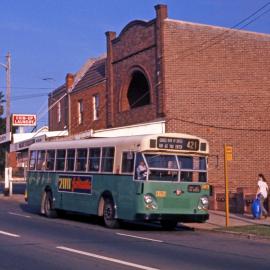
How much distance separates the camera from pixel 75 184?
22.1 meters

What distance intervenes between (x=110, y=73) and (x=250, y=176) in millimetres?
9006

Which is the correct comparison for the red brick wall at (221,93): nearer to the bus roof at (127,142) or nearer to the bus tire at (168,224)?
the bus roof at (127,142)

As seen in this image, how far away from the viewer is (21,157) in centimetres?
4247

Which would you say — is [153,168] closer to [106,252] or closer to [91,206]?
[91,206]

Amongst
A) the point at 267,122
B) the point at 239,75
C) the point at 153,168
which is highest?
the point at 239,75

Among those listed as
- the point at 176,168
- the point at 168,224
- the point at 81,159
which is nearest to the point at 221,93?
A: the point at 81,159

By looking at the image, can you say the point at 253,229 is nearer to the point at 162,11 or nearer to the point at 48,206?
the point at 48,206

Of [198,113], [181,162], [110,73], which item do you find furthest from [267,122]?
[181,162]

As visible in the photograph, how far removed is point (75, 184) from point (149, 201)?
4.23 meters

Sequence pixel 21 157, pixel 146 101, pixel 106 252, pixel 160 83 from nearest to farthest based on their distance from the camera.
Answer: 1. pixel 106 252
2. pixel 160 83
3. pixel 146 101
4. pixel 21 157

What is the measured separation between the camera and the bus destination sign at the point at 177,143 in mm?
18984

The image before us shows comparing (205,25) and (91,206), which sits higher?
(205,25)

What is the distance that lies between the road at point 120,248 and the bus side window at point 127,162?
1774 millimetres

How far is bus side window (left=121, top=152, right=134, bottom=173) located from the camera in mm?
19016
